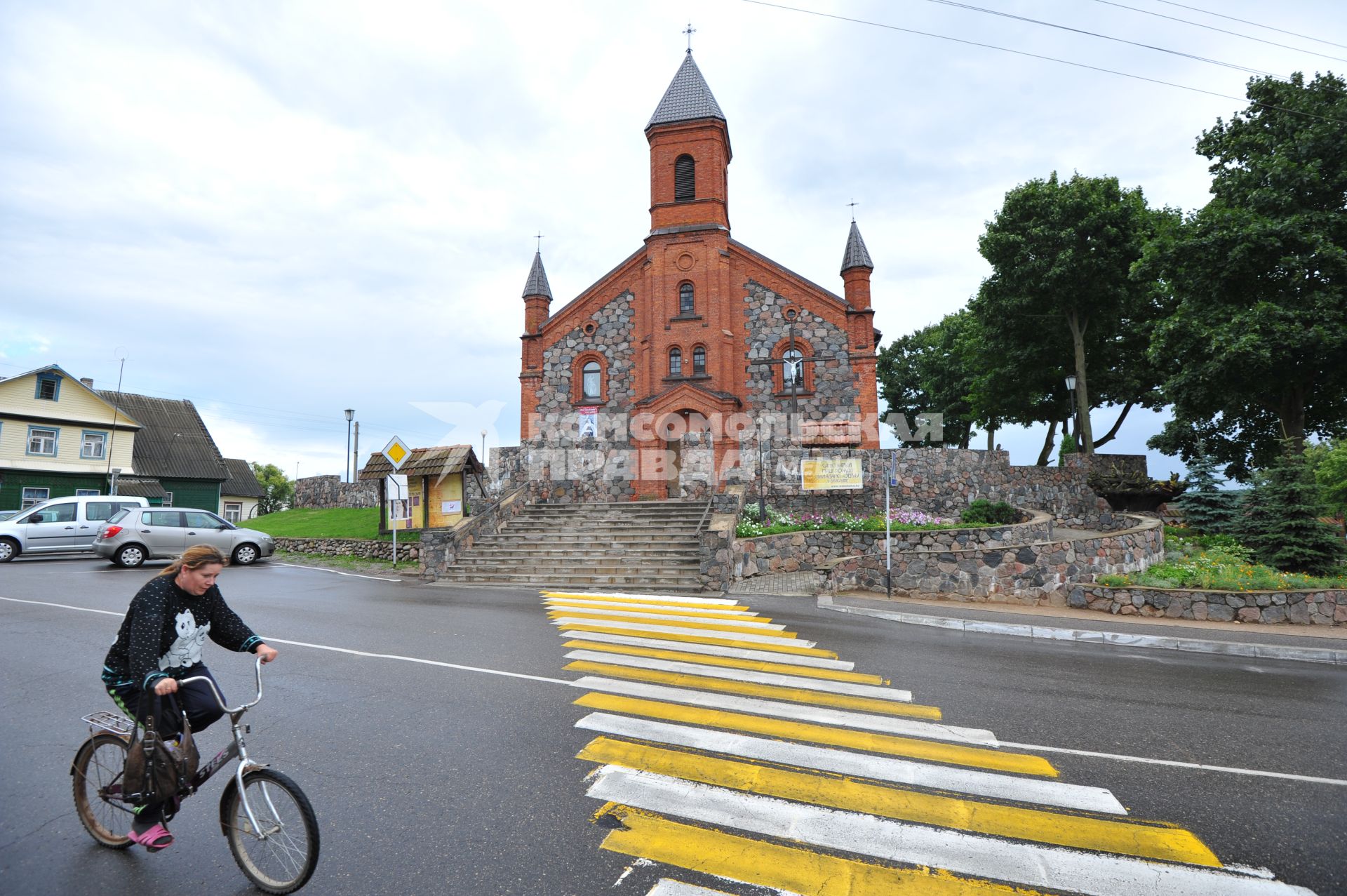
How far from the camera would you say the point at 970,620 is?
10.5 m

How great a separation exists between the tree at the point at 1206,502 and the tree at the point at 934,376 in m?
16.3

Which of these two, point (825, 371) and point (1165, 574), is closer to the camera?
point (1165, 574)

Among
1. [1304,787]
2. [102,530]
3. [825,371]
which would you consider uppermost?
[825,371]

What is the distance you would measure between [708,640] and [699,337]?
1608cm

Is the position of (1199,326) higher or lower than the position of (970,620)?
higher

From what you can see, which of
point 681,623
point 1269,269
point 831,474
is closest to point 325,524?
point 831,474

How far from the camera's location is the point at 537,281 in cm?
2653

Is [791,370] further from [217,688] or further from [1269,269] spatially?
[217,688]

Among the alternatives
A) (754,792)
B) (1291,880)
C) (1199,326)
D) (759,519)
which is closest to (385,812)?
(754,792)

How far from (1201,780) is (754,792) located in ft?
11.2

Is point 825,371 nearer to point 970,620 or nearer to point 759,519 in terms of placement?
point 759,519

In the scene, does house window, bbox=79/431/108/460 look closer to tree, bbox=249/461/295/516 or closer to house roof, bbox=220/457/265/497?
house roof, bbox=220/457/265/497

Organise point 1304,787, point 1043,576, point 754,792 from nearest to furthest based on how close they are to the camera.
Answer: point 754,792 → point 1304,787 → point 1043,576

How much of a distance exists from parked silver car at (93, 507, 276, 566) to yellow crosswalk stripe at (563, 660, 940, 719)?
590 inches
